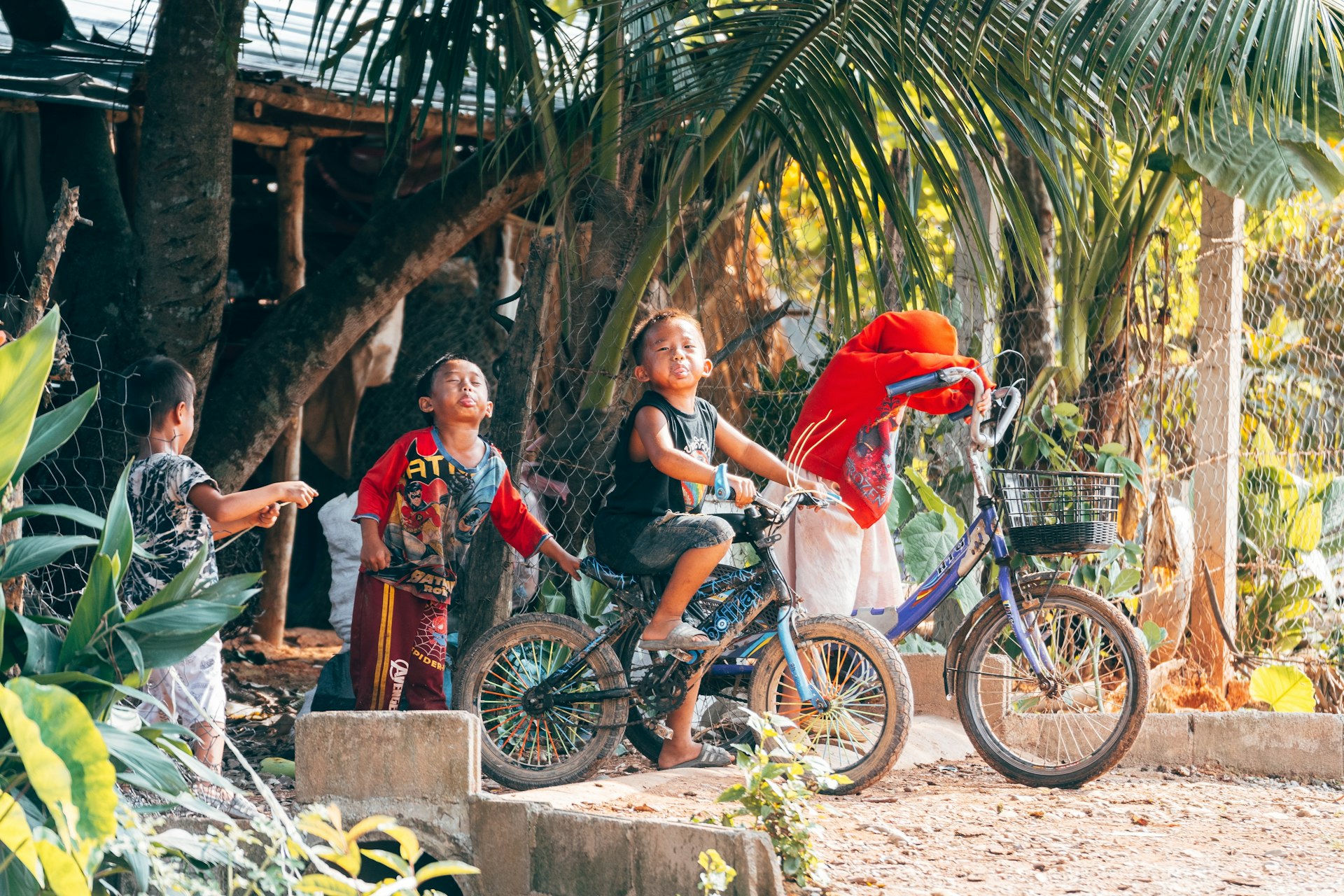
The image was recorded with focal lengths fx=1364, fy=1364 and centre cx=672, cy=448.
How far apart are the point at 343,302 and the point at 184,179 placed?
28.1 inches

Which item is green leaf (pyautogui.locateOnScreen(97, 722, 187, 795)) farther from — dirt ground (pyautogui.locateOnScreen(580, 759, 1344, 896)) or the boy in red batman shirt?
the boy in red batman shirt

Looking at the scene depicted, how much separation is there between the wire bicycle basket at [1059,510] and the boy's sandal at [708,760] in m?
1.10

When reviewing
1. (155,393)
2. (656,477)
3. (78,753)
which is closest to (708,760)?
(656,477)

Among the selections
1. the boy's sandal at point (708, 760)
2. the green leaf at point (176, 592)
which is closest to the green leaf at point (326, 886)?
the green leaf at point (176, 592)

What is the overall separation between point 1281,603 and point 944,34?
3264 mm

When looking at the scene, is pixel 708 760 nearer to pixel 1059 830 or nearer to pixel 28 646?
pixel 1059 830

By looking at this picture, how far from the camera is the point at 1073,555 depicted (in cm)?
410

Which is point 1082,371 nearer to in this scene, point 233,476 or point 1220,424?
point 1220,424

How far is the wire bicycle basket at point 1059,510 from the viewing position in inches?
156

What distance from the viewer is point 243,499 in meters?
3.49

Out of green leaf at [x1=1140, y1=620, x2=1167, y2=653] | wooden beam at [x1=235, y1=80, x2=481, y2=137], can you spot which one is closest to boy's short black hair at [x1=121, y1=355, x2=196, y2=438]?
wooden beam at [x1=235, y1=80, x2=481, y2=137]

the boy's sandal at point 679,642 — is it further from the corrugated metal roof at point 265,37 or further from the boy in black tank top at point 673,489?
the corrugated metal roof at point 265,37

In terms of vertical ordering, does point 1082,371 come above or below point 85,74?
below

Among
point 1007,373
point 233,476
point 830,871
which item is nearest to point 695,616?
point 830,871
